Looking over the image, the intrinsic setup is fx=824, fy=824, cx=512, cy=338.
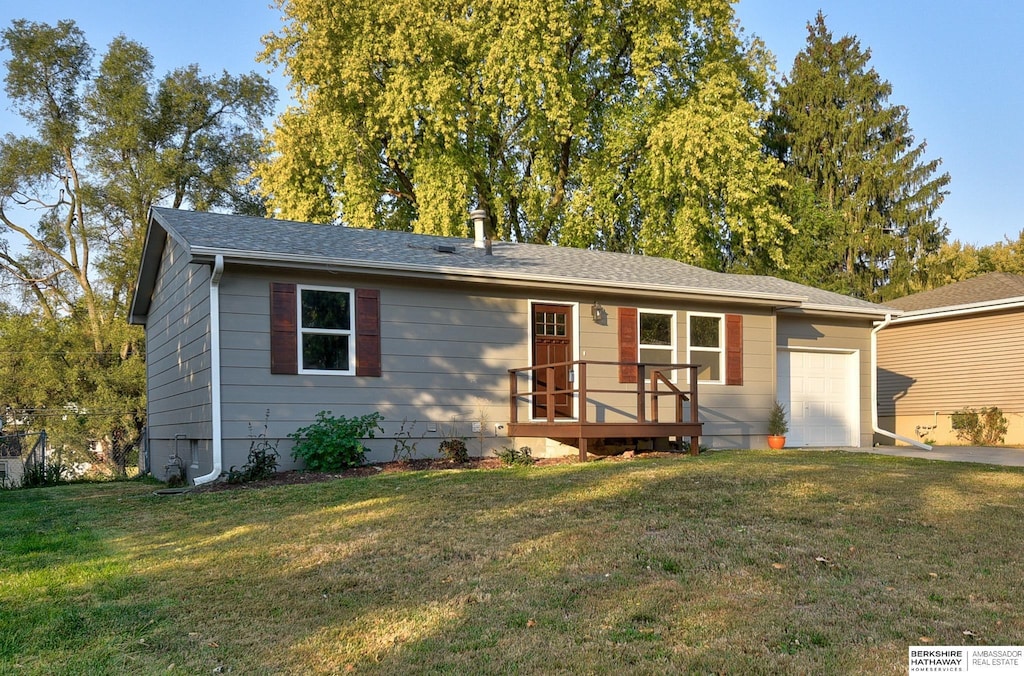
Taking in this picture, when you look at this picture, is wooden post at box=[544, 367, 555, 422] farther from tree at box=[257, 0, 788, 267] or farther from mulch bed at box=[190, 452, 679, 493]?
tree at box=[257, 0, 788, 267]

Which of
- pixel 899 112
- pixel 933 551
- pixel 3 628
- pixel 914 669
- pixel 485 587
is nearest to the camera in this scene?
pixel 914 669

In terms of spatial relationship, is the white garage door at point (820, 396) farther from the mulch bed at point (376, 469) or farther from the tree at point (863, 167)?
the tree at point (863, 167)

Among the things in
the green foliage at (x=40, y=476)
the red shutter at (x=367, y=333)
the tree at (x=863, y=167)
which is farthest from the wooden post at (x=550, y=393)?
the tree at (x=863, y=167)

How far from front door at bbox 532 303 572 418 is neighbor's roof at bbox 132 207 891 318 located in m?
0.64

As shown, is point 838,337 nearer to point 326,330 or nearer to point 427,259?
point 427,259

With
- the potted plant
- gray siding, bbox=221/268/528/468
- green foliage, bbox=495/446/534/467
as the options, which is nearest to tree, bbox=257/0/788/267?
the potted plant

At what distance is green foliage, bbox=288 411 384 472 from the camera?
413 inches

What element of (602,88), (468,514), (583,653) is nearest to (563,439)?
(468,514)

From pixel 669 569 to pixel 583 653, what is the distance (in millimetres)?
1517

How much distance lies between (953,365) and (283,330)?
14774 mm

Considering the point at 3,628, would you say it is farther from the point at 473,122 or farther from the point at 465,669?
the point at 473,122

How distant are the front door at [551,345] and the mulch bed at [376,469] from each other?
1168 millimetres

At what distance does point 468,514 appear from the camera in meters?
6.95

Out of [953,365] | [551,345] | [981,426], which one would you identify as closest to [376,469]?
[551,345]
